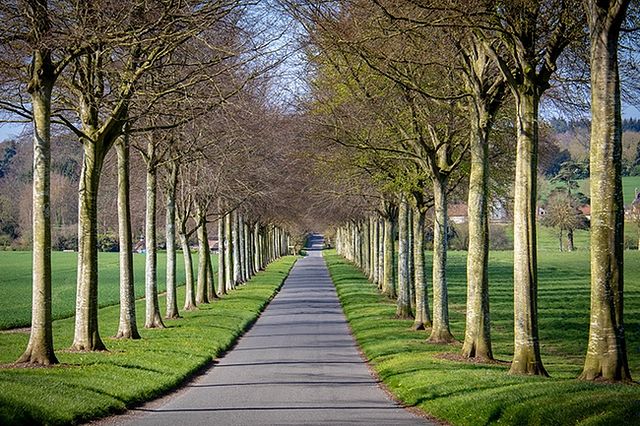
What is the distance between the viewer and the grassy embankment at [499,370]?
38.1 feet

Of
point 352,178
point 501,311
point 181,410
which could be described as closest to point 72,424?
point 181,410

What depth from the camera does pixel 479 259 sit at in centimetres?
2053

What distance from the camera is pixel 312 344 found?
26938 millimetres

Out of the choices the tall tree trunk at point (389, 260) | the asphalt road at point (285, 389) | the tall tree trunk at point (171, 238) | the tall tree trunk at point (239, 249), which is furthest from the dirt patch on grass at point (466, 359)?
the tall tree trunk at point (239, 249)

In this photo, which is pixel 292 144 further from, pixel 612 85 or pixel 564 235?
pixel 564 235

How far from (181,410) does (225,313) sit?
2284cm

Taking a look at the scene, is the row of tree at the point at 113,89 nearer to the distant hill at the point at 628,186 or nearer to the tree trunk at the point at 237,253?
the tree trunk at the point at 237,253

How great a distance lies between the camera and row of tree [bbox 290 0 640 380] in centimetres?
1374

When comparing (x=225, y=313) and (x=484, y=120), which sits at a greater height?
(x=484, y=120)

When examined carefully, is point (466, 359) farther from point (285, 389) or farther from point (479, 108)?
point (479, 108)

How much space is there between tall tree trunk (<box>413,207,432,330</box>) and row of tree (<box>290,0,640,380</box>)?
0.13 metres

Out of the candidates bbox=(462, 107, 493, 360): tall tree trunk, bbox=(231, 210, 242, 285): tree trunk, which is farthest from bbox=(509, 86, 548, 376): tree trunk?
bbox=(231, 210, 242, 285): tree trunk

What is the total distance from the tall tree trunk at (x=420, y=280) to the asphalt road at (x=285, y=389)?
2.50m

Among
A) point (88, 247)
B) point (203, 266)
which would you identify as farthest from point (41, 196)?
point (203, 266)
